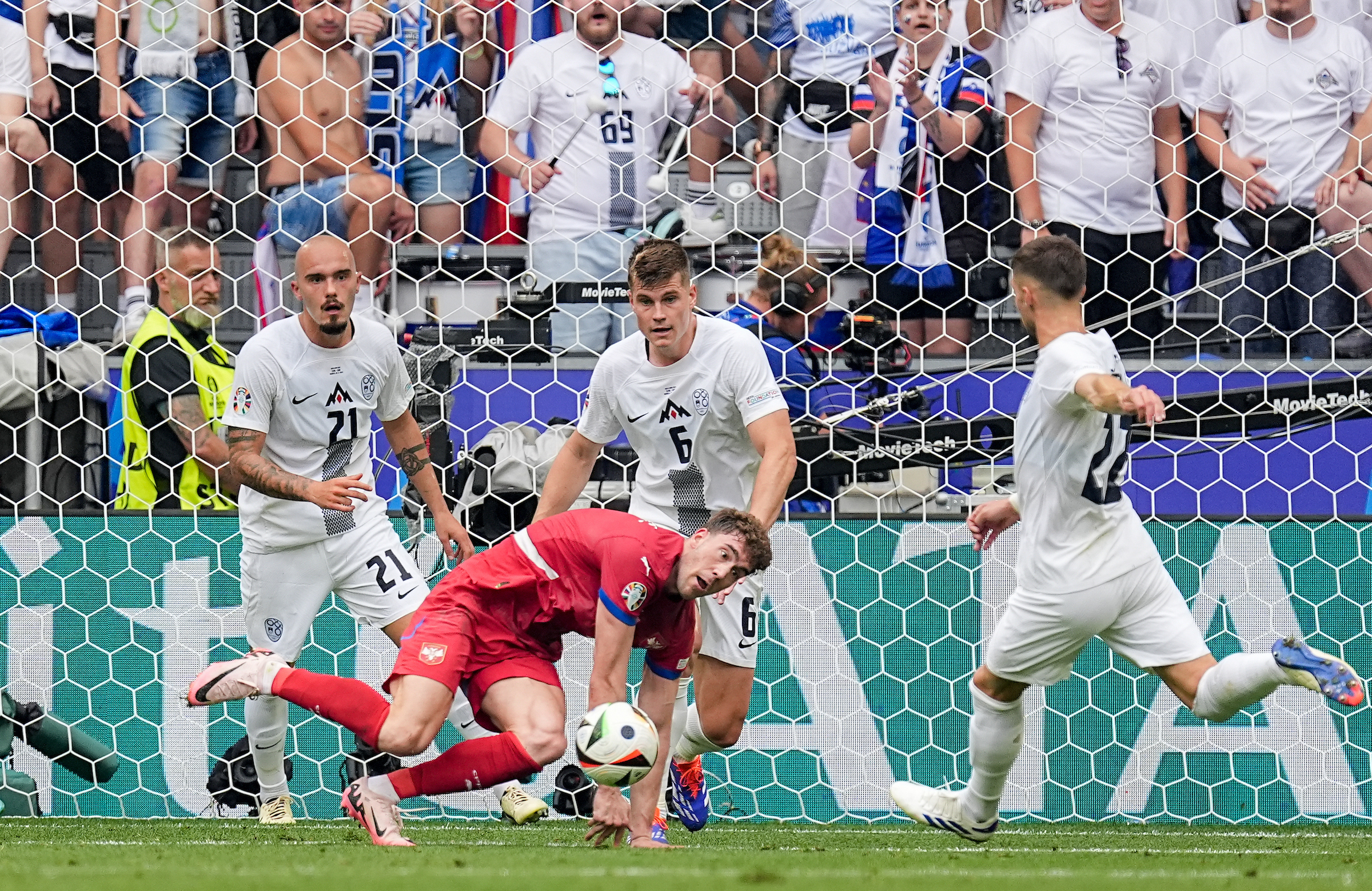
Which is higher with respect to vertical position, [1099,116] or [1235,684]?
[1099,116]

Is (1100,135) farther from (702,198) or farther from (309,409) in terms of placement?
(309,409)

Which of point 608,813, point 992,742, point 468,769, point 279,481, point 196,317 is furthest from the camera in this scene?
point 196,317

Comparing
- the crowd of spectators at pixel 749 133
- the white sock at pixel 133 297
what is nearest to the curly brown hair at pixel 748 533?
the crowd of spectators at pixel 749 133

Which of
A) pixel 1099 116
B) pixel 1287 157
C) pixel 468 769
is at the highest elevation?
pixel 1099 116

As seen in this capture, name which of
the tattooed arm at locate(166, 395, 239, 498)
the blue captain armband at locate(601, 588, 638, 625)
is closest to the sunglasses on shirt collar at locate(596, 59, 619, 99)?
the tattooed arm at locate(166, 395, 239, 498)

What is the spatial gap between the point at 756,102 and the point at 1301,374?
260 centimetres

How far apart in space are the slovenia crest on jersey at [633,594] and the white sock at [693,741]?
112 centimetres

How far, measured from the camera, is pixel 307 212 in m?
7.32

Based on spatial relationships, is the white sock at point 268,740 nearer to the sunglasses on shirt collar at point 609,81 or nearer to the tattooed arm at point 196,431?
the tattooed arm at point 196,431

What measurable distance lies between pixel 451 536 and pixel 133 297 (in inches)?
92.6

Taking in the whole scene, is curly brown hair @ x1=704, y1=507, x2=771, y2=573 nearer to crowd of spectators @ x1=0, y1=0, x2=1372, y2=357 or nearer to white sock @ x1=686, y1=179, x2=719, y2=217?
crowd of spectators @ x1=0, y1=0, x2=1372, y2=357

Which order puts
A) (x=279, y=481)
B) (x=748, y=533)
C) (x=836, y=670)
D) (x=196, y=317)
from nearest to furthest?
(x=748, y=533)
(x=279, y=481)
(x=836, y=670)
(x=196, y=317)

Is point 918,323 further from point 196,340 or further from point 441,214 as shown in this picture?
point 196,340

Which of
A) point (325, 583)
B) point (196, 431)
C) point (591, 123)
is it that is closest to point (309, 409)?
point (325, 583)
